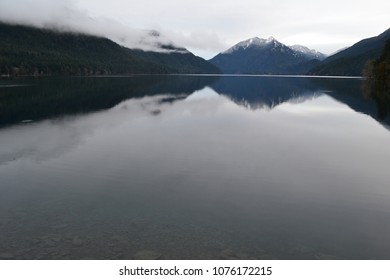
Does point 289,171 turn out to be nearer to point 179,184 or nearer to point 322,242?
point 179,184

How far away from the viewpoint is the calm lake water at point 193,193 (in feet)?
65.7

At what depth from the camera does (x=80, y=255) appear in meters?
18.7

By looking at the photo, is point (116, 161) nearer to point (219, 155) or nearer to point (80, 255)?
point (219, 155)

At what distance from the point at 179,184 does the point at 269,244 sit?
11.8 m

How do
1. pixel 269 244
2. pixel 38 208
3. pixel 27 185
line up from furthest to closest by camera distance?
pixel 27 185 < pixel 38 208 < pixel 269 244

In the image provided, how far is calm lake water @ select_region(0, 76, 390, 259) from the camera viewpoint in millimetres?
20031

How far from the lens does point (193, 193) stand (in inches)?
1119

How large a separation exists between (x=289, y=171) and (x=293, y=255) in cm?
1633

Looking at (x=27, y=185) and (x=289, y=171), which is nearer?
(x=27, y=185)

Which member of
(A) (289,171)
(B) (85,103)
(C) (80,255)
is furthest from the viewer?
(B) (85,103)

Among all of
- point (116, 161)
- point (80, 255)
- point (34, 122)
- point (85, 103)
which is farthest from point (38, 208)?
point (85, 103)
